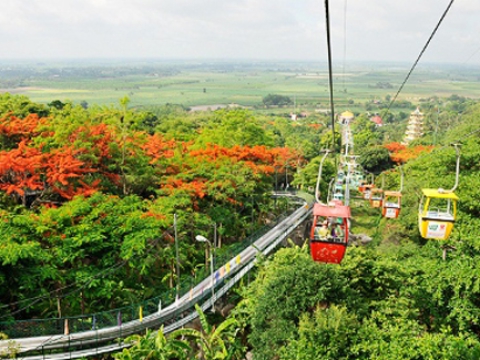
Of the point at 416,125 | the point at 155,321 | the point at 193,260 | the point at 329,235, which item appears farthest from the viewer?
the point at 416,125

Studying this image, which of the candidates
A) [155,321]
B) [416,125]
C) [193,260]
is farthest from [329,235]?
[416,125]

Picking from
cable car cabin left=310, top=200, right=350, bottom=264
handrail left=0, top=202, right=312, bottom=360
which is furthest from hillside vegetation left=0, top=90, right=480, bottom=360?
cable car cabin left=310, top=200, right=350, bottom=264

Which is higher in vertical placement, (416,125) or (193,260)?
(416,125)

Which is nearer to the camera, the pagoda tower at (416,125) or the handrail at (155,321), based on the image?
the handrail at (155,321)

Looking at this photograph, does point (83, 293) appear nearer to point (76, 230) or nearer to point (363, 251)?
point (76, 230)

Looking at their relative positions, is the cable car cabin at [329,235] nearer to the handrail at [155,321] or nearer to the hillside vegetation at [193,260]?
the hillside vegetation at [193,260]

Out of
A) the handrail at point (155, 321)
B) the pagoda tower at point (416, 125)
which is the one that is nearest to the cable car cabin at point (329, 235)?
the handrail at point (155, 321)

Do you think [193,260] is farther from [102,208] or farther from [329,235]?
[329,235]

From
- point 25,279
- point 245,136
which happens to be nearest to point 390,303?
point 25,279
